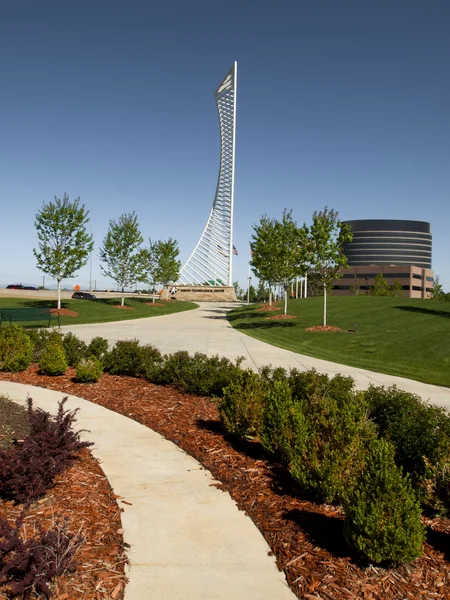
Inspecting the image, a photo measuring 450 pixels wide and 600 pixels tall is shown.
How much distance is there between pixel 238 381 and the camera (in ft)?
23.2

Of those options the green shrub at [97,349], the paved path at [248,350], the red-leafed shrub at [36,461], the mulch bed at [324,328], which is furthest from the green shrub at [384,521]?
the mulch bed at [324,328]

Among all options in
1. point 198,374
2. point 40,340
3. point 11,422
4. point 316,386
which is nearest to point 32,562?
point 11,422

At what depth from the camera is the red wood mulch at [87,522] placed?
127 inches

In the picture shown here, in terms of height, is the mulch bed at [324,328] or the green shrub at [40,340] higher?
the green shrub at [40,340]

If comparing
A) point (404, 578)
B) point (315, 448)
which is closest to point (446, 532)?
point (404, 578)

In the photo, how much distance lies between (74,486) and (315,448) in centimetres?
271

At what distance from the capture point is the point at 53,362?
10.4 meters

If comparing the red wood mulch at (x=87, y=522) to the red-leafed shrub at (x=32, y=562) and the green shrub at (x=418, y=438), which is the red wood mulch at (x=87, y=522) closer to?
the red-leafed shrub at (x=32, y=562)

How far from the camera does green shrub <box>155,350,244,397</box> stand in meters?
9.12

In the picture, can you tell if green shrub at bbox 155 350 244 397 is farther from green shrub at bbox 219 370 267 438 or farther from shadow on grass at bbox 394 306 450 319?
shadow on grass at bbox 394 306 450 319

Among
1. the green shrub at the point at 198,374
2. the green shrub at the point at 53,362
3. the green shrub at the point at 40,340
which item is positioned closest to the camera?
the green shrub at the point at 198,374

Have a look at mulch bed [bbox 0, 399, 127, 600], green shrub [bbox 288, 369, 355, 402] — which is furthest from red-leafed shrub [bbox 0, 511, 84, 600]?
green shrub [bbox 288, 369, 355, 402]

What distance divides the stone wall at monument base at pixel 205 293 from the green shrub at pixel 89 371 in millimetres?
65539

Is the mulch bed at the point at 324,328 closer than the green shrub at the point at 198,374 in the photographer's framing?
No
